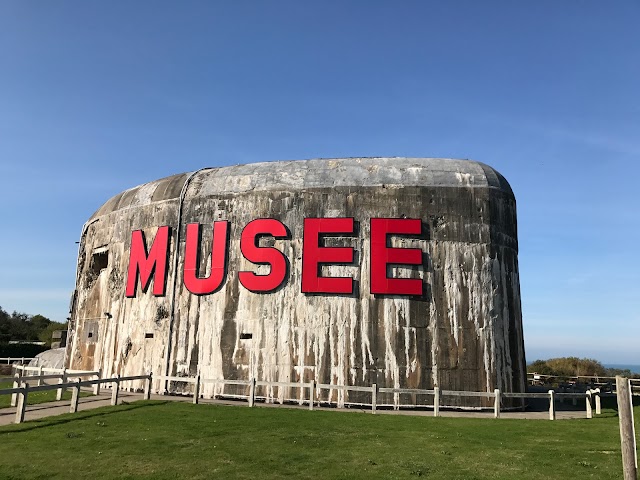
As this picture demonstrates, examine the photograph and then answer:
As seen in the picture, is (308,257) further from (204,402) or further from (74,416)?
(74,416)

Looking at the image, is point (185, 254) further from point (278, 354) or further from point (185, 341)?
point (278, 354)

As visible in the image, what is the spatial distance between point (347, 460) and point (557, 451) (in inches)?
178

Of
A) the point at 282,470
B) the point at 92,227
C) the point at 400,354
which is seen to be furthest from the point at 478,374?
the point at 92,227

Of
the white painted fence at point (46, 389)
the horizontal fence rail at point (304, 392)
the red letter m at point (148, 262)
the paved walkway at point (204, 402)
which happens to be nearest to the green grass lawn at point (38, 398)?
the horizontal fence rail at point (304, 392)

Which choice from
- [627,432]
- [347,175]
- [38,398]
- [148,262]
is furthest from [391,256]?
[38,398]

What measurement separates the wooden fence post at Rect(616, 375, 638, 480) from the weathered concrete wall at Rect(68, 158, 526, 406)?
36.7 feet

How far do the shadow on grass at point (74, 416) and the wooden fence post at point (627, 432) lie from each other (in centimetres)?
1170

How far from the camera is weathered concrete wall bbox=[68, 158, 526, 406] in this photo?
1761 cm

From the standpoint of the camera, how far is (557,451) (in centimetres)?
1059

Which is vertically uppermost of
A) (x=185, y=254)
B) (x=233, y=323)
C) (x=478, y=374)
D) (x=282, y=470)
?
(x=185, y=254)

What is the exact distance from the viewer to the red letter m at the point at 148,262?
20.8 meters

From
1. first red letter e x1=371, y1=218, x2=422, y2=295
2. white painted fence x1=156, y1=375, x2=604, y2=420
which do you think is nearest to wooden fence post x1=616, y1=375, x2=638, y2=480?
white painted fence x1=156, y1=375, x2=604, y2=420

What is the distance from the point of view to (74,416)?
44.0 feet

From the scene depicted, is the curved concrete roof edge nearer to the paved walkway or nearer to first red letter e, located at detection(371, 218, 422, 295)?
first red letter e, located at detection(371, 218, 422, 295)
